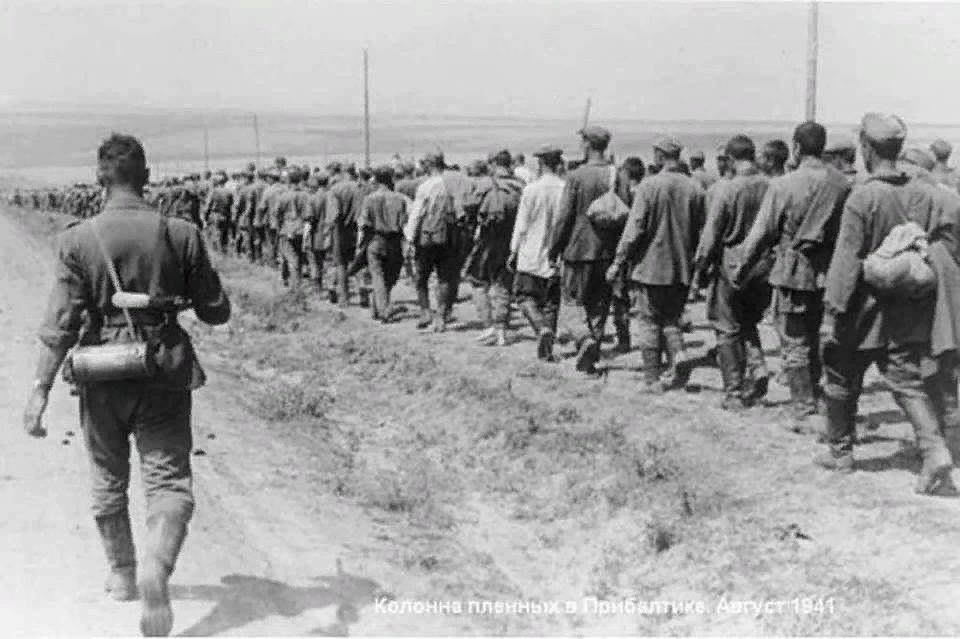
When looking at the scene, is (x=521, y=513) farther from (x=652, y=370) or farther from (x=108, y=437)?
(x=108, y=437)

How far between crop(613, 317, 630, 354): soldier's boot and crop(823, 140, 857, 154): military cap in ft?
10.7

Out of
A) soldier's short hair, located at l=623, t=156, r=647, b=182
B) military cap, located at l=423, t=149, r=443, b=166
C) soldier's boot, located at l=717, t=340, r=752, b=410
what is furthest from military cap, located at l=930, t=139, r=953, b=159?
military cap, located at l=423, t=149, r=443, b=166

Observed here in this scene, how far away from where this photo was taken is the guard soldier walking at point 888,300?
257 inches

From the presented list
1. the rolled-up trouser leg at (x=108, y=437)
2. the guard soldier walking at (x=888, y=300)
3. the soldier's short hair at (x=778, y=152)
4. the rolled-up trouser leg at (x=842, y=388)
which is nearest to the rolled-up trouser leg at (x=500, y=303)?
the soldier's short hair at (x=778, y=152)

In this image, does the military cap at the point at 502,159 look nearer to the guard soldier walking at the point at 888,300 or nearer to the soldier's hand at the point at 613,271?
the soldier's hand at the point at 613,271

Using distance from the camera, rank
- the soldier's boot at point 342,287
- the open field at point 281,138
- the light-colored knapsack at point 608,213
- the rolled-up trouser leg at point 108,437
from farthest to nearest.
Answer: the open field at point 281,138, the soldier's boot at point 342,287, the light-colored knapsack at point 608,213, the rolled-up trouser leg at point 108,437

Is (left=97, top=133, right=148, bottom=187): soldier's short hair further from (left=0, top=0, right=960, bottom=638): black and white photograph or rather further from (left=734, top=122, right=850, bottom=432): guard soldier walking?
(left=734, top=122, right=850, bottom=432): guard soldier walking

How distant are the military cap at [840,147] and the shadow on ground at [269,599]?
4.35m

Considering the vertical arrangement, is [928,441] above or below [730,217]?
below

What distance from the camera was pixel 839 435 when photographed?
717cm

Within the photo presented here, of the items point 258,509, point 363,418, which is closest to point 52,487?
point 258,509

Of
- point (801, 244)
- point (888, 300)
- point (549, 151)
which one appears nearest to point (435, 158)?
point (549, 151)

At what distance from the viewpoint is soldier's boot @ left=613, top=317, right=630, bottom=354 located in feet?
38.3

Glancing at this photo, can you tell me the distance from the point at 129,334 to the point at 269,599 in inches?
57.1
